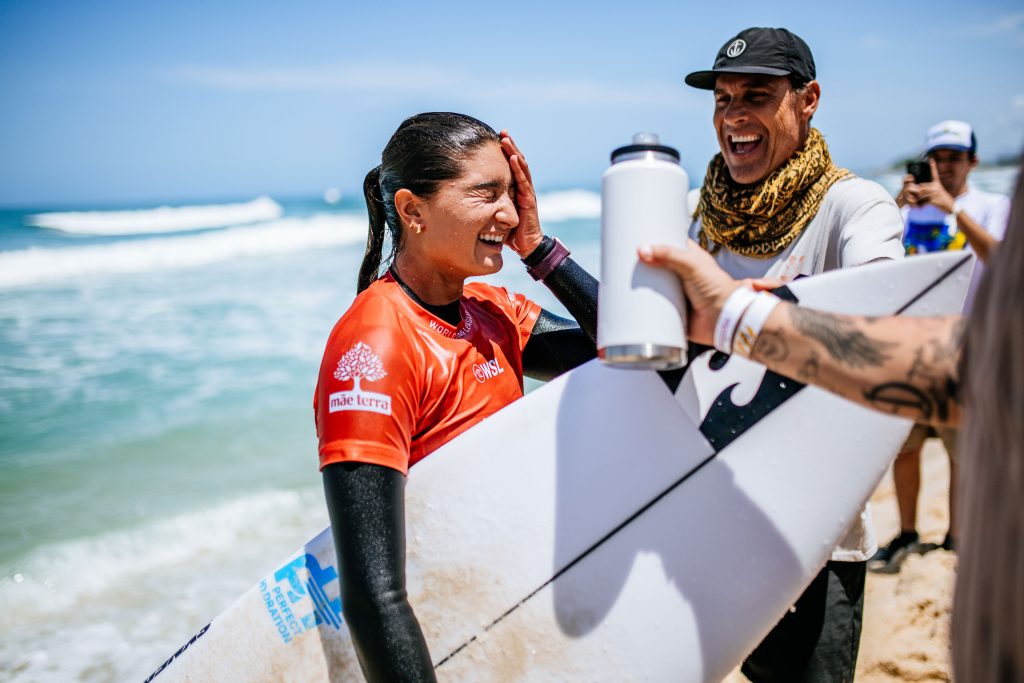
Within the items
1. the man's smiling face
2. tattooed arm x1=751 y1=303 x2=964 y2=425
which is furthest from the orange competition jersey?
the man's smiling face

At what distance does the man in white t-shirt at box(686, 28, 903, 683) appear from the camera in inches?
82.4

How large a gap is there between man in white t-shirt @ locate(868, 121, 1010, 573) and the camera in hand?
0.7 inches

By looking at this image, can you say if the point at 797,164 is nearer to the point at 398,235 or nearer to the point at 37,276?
the point at 398,235

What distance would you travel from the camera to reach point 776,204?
231 centimetres

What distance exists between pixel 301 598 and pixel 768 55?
7.50 feet

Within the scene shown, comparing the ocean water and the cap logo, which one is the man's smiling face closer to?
the cap logo

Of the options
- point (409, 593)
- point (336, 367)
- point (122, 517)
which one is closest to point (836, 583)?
point (409, 593)

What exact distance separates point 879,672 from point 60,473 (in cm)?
590

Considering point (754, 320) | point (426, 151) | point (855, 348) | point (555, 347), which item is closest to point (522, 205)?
point (426, 151)

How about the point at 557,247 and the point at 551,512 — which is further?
the point at 557,247

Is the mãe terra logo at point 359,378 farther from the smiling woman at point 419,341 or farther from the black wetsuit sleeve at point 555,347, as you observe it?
the black wetsuit sleeve at point 555,347

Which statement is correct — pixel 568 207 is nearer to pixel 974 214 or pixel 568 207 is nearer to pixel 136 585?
pixel 974 214

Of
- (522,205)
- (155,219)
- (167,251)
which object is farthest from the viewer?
(155,219)

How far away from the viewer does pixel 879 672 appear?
306 centimetres
